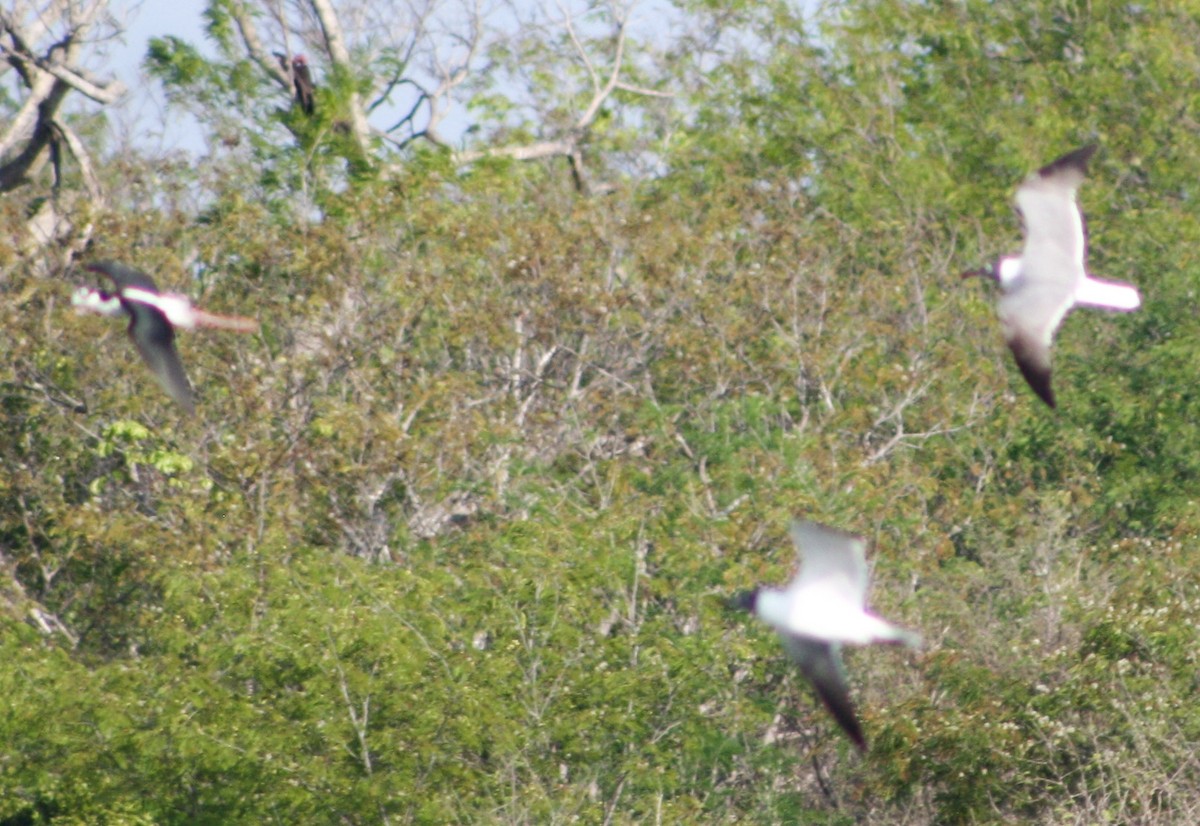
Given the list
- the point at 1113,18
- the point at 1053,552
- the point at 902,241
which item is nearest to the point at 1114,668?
the point at 1053,552

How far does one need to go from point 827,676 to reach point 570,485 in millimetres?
7941

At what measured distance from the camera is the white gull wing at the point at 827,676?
712 cm

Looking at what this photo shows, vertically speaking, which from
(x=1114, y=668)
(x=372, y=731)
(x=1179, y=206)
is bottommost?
(x=372, y=731)

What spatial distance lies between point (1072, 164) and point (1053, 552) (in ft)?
26.9

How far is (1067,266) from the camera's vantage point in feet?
26.1

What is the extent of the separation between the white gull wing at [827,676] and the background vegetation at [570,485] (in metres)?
3.85

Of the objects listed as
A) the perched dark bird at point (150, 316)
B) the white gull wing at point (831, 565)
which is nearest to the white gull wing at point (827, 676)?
the white gull wing at point (831, 565)

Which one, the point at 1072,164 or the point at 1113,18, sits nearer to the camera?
the point at 1072,164

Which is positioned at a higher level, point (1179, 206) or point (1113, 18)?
point (1113, 18)

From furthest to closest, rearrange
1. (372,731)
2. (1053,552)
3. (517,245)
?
(517,245) → (1053,552) → (372,731)

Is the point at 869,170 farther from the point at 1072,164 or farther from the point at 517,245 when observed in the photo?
the point at 1072,164

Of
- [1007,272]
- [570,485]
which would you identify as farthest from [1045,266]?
[570,485]

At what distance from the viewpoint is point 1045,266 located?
313 inches

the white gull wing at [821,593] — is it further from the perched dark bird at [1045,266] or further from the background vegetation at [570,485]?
the background vegetation at [570,485]
